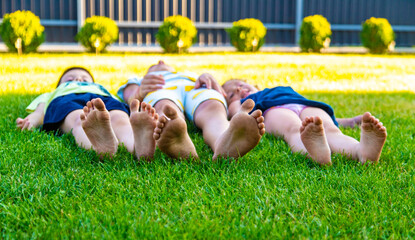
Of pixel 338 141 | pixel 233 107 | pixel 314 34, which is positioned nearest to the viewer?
pixel 338 141

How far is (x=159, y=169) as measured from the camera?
5.52 feet

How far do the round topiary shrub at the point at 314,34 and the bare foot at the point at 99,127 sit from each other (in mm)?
10011

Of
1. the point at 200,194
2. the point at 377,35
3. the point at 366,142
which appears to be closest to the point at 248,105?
the point at 200,194

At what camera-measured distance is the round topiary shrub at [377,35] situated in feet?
37.6

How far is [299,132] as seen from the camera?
2117mm

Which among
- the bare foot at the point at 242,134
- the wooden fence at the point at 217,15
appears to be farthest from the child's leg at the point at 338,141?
the wooden fence at the point at 217,15

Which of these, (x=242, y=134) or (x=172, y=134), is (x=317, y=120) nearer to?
(x=242, y=134)

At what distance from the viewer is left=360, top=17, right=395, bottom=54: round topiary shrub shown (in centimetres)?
1146

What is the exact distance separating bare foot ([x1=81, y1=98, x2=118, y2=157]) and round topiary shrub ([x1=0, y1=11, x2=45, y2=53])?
26.2ft

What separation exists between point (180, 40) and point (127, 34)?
207cm

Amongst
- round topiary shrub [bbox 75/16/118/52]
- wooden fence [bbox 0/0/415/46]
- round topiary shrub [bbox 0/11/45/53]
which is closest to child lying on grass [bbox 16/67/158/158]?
round topiary shrub [bbox 0/11/45/53]

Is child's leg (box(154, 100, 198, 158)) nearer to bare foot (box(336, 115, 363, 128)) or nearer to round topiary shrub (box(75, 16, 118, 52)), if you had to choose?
bare foot (box(336, 115, 363, 128))

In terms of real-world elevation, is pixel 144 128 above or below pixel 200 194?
above

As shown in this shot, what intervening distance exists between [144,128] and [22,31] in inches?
327
